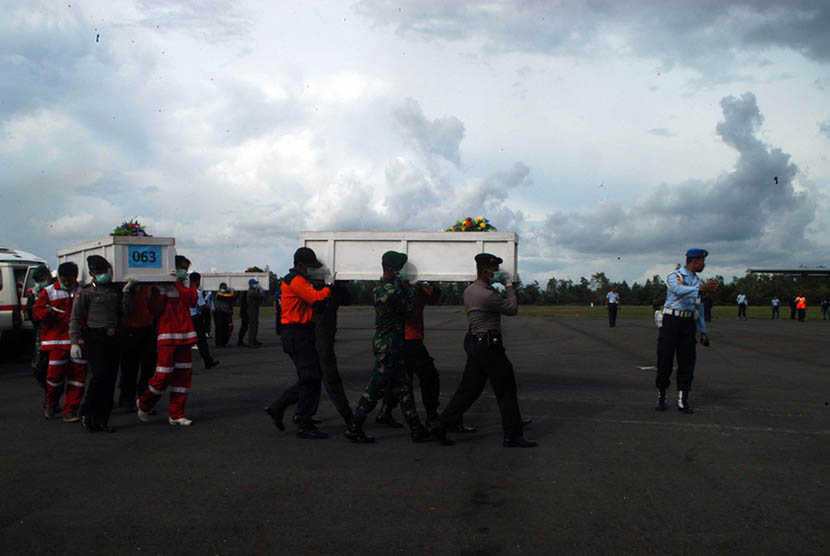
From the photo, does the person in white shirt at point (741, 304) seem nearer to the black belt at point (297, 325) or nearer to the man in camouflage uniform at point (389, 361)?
the man in camouflage uniform at point (389, 361)

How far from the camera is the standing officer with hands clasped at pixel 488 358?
21.7ft

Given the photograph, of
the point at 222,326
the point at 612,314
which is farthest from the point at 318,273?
the point at 612,314

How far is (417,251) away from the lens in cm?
793

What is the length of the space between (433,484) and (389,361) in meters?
1.71

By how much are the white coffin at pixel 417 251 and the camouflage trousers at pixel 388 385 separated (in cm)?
115

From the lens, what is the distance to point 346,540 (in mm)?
4090

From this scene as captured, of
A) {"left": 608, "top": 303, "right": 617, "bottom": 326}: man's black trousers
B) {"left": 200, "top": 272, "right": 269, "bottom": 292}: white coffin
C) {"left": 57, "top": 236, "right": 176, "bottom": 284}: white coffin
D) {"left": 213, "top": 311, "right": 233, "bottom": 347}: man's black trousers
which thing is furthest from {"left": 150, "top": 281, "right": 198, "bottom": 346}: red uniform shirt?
{"left": 608, "top": 303, "right": 617, "bottom": 326}: man's black trousers

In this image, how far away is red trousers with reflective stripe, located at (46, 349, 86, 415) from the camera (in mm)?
7965

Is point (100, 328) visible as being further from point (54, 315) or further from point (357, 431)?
point (357, 431)

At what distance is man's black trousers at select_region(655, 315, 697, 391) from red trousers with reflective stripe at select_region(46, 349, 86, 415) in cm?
703

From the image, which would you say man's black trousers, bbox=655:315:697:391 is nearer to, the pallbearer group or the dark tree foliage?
the pallbearer group


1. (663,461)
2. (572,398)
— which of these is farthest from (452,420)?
(572,398)

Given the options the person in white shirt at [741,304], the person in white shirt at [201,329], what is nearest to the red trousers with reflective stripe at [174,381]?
the person in white shirt at [201,329]

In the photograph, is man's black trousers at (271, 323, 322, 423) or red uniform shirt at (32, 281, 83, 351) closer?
man's black trousers at (271, 323, 322, 423)
